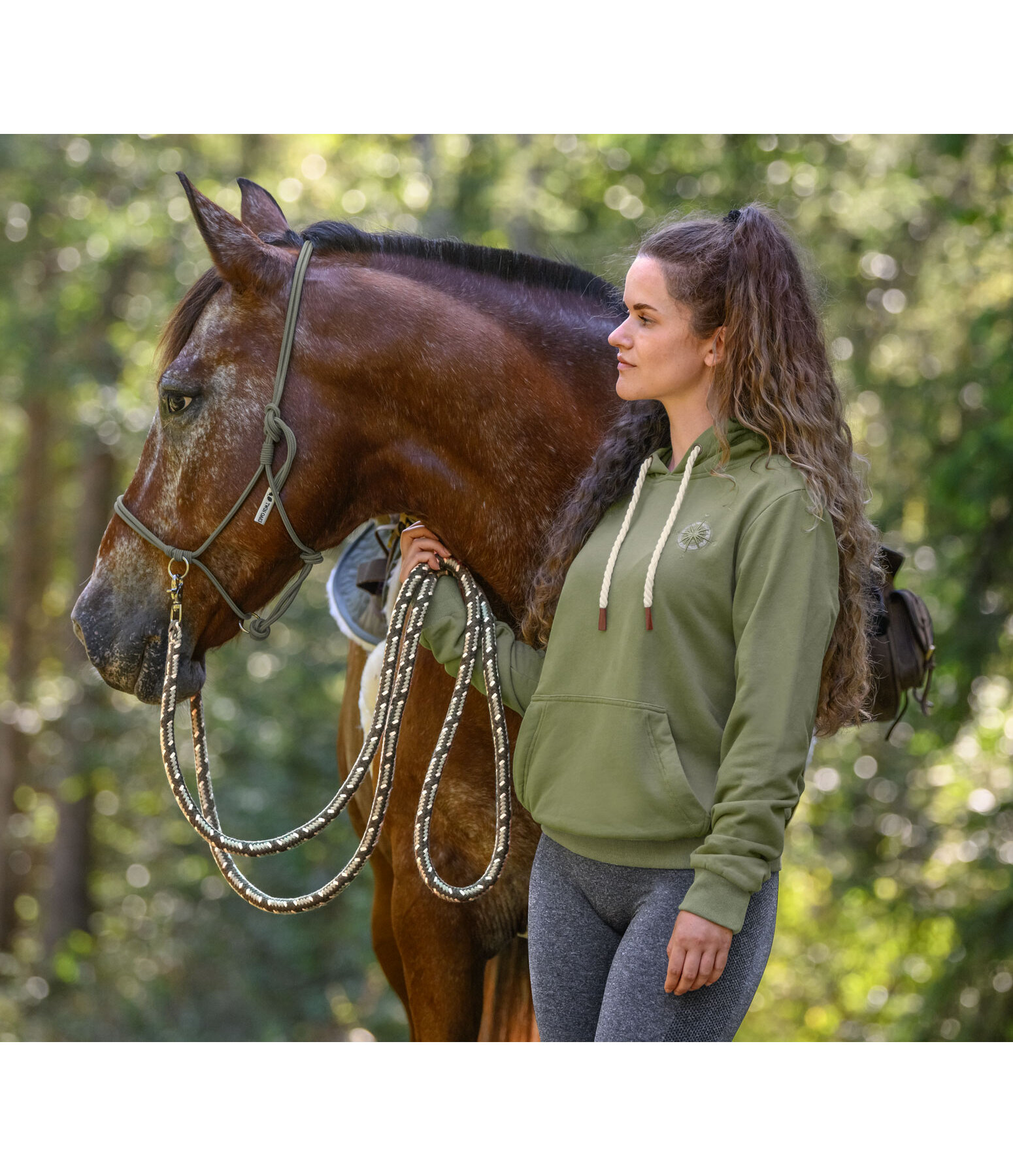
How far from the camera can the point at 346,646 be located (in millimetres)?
8359

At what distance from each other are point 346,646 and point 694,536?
6.81m

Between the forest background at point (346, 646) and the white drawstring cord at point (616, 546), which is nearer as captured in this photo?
the white drawstring cord at point (616, 546)

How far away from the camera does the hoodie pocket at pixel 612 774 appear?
1.69m

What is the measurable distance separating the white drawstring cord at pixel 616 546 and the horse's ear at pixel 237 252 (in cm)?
82

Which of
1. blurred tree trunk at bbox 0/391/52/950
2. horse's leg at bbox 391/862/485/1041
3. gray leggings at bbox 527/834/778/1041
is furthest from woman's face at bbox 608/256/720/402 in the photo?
blurred tree trunk at bbox 0/391/52/950

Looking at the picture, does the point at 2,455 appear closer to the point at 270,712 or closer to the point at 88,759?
the point at 88,759

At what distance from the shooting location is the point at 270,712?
805cm

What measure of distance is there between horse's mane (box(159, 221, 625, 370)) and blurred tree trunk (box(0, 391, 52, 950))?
1026 centimetres

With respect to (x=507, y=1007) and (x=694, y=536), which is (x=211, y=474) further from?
(x=507, y=1007)

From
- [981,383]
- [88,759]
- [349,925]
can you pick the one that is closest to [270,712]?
[349,925]

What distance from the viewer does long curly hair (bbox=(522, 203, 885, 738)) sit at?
5.80 ft

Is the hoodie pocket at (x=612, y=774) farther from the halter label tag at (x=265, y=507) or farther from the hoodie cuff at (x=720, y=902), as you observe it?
the halter label tag at (x=265, y=507)

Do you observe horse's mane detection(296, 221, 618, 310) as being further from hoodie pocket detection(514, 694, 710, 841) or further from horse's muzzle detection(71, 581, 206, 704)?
hoodie pocket detection(514, 694, 710, 841)

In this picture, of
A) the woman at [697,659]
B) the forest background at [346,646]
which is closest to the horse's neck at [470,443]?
the woman at [697,659]
